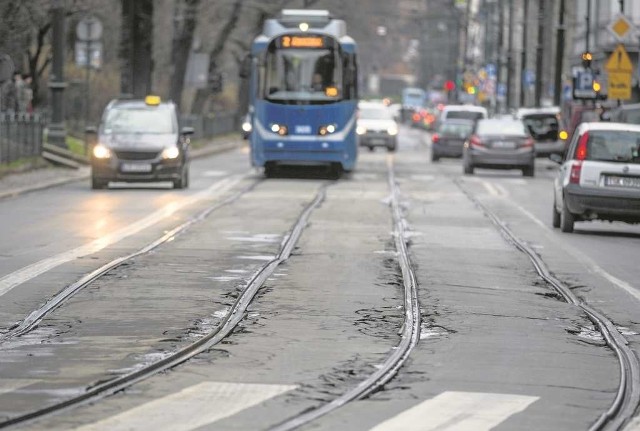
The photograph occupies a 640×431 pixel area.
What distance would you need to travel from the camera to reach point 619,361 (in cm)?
1219

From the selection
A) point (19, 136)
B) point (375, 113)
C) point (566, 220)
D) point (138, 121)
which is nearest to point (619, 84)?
point (138, 121)

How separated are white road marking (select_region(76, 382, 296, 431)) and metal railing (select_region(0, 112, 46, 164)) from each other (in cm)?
2896

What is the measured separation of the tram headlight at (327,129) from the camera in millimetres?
41531

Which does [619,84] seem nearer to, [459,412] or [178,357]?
[178,357]

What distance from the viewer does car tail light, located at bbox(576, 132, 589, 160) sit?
2575 cm

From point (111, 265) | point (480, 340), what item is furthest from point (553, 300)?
point (111, 265)

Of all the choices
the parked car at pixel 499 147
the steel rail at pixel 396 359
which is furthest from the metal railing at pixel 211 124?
the steel rail at pixel 396 359

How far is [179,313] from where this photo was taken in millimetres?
14281

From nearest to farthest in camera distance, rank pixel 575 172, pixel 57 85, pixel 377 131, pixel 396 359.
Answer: pixel 396 359
pixel 575 172
pixel 57 85
pixel 377 131

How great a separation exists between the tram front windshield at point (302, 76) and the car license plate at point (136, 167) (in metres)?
6.69

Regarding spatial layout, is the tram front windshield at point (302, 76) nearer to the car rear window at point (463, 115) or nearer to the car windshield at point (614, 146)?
the car windshield at point (614, 146)

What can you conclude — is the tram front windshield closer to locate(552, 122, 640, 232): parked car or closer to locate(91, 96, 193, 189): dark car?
locate(91, 96, 193, 189): dark car

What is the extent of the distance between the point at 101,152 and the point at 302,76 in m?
7.28

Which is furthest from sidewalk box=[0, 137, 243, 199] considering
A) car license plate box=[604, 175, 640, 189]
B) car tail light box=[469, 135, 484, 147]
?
car license plate box=[604, 175, 640, 189]
